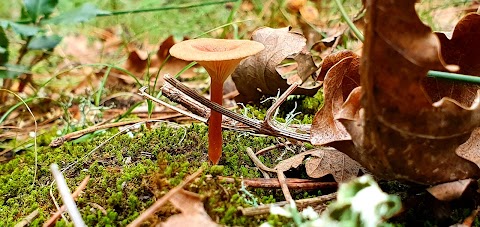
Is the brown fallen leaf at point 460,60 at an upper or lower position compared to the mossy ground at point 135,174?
upper

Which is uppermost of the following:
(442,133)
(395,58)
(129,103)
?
(395,58)

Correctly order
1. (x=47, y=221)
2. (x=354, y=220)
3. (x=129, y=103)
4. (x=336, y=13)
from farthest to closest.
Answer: (x=336, y=13) < (x=129, y=103) < (x=47, y=221) < (x=354, y=220)

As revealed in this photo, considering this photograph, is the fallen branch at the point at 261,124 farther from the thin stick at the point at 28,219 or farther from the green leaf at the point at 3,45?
the green leaf at the point at 3,45

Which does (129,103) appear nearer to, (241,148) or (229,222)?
(241,148)

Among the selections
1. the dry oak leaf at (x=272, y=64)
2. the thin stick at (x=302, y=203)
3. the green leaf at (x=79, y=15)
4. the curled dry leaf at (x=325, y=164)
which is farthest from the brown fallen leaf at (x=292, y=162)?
the green leaf at (x=79, y=15)

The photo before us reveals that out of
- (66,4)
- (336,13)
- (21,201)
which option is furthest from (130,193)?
(66,4)

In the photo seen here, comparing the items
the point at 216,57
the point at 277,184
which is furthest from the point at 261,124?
the point at 216,57
